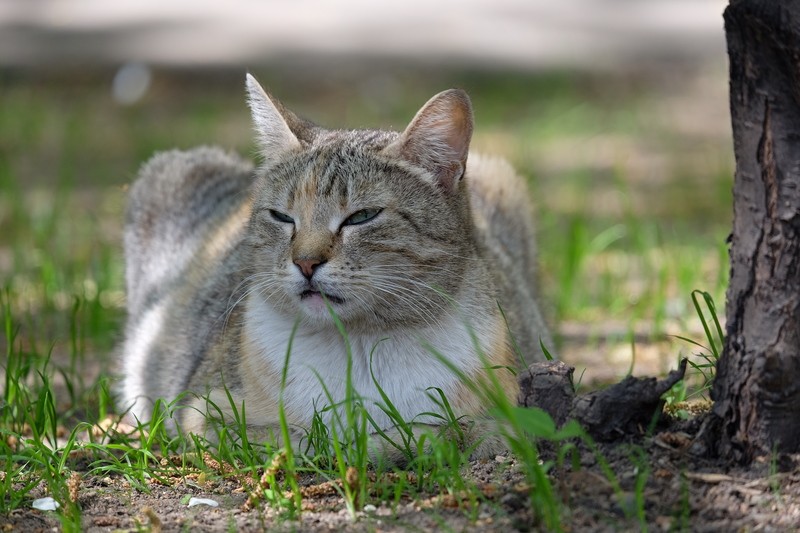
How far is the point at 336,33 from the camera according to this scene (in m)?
11.3

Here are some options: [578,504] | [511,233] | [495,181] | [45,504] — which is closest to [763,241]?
[578,504]

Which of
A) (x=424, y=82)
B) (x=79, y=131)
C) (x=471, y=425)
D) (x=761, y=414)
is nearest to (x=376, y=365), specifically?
(x=471, y=425)

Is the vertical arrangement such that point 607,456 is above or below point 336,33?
below

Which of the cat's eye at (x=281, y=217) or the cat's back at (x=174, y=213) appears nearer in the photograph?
the cat's eye at (x=281, y=217)

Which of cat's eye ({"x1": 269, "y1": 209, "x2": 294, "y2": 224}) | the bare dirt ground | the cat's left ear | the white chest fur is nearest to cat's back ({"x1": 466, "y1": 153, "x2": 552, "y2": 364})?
the cat's left ear

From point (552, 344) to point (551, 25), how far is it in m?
7.19

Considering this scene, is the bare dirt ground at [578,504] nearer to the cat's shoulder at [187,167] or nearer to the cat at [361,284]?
the cat at [361,284]

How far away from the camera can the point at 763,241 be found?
297 cm

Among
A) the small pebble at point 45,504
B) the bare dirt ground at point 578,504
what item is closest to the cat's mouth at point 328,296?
the bare dirt ground at point 578,504

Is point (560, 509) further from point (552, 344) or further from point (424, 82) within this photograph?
point (424, 82)

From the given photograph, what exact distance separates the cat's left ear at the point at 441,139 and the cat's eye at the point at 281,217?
40 cm

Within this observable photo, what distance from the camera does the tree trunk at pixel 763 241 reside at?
290 cm

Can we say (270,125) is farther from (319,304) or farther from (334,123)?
(334,123)

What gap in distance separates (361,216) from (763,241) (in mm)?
1302
